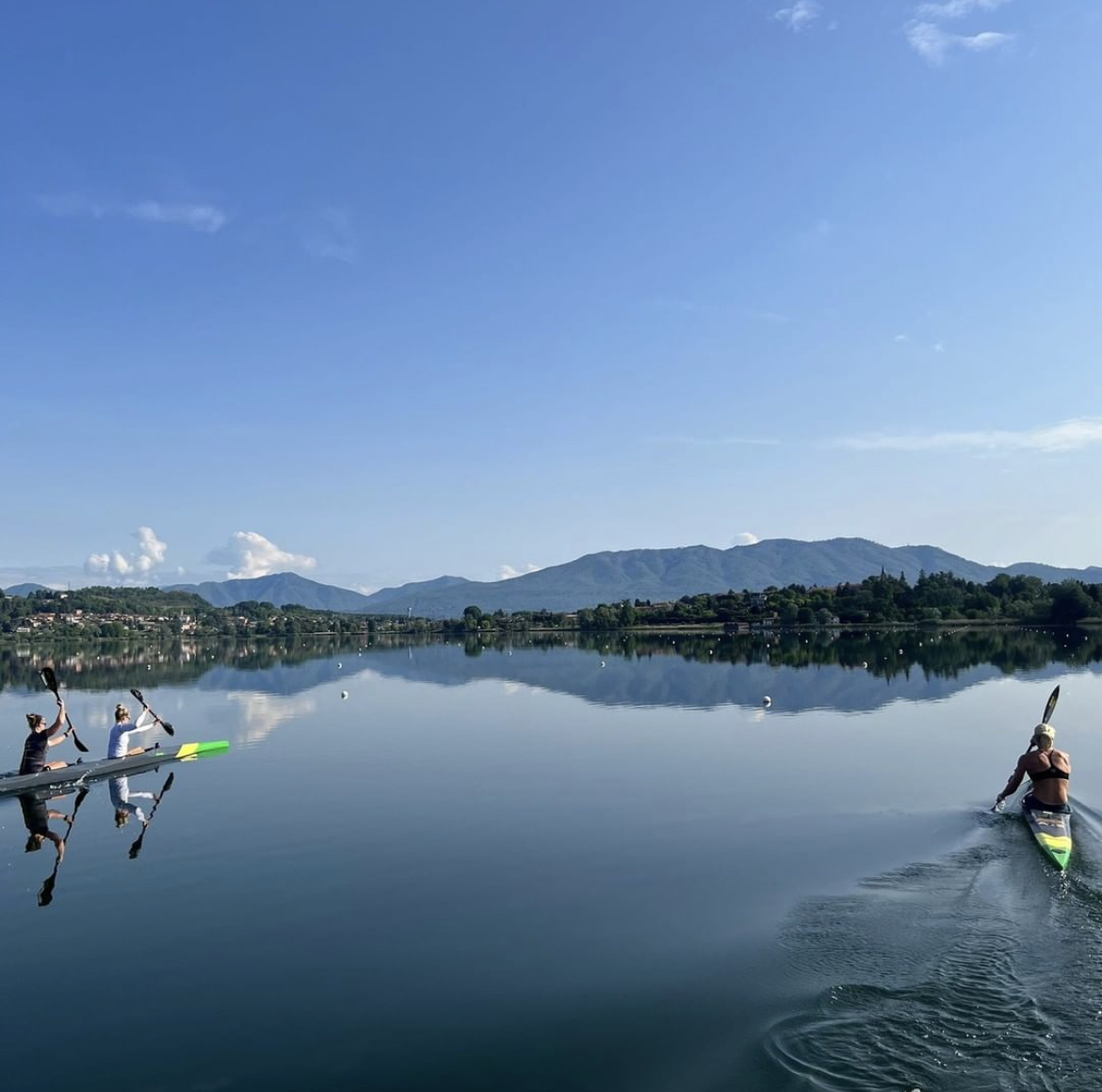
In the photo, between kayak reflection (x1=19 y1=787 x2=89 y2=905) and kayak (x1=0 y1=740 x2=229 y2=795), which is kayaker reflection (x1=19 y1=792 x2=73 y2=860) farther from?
kayak (x1=0 y1=740 x2=229 y2=795)

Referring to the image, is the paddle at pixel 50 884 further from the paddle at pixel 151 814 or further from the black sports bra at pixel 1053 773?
the black sports bra at pixel 1053 773

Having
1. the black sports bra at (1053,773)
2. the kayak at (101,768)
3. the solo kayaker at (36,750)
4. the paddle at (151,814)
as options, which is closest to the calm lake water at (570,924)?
the paddle at (151,814)

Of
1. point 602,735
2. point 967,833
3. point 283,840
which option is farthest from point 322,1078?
point 602,735

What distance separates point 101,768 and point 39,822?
5451 mm

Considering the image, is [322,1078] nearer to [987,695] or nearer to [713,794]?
[713,794]

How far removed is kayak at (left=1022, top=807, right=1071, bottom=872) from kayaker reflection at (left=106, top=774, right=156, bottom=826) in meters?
20.5

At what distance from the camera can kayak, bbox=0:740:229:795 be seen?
24844 mm

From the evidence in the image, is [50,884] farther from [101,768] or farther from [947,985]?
[947,985]

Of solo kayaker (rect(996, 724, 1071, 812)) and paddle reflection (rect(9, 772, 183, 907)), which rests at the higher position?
solo kayaker (rect(996, 724, 1071, 812))

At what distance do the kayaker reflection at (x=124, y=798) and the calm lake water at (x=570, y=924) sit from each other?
0.31 meters

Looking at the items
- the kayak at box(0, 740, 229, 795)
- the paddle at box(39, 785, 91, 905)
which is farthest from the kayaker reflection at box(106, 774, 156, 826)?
the paddle at box(39, 785, 91, 905)

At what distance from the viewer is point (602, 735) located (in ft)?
110

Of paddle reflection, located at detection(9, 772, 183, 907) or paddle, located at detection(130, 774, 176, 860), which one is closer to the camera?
paddle reflection, located at detection(9, 772, 183, 907)

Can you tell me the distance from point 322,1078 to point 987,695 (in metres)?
43.7
